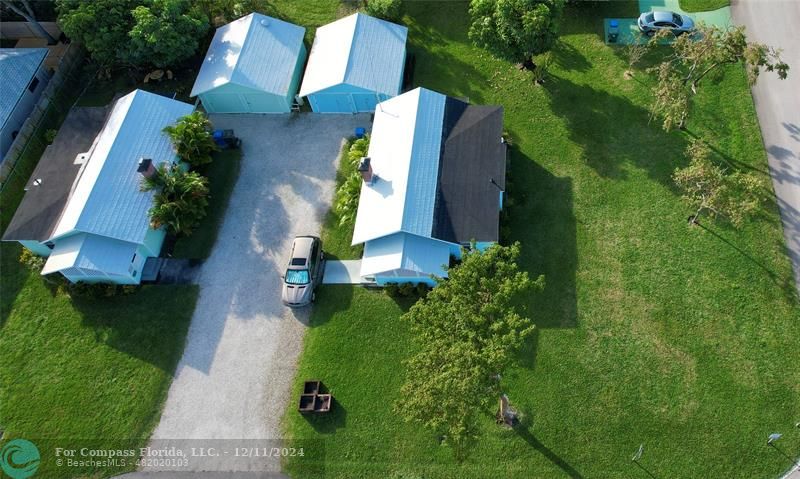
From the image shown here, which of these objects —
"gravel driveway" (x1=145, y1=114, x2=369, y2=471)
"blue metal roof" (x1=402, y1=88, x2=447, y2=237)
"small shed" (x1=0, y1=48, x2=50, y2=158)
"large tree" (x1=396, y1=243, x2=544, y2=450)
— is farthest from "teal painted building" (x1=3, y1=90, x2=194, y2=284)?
"large tree" (x1=396, y1=243, x2=544, y2=450)

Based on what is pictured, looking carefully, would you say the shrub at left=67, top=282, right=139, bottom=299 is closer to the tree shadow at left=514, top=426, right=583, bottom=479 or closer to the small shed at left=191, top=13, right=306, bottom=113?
the small shed at left=191, top=13, right=306, bottom=113

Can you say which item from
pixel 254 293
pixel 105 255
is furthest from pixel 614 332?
pixel 105 255

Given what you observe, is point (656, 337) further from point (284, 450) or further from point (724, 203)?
point (284, 450)

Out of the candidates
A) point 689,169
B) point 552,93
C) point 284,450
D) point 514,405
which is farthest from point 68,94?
point 689,169

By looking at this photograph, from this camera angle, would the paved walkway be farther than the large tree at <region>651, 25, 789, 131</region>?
Yes

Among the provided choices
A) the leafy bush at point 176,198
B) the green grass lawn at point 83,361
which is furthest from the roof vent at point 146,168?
the green grass lawn at point 83,361

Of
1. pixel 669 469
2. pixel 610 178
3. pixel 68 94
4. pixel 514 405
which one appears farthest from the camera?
pixel 68 94

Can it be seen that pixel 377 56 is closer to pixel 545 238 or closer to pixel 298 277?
pixel 298 277

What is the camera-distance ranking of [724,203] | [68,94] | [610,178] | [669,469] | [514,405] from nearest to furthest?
[669,469]
[514,405]
[724,203]
[610,178]
[68,94]
